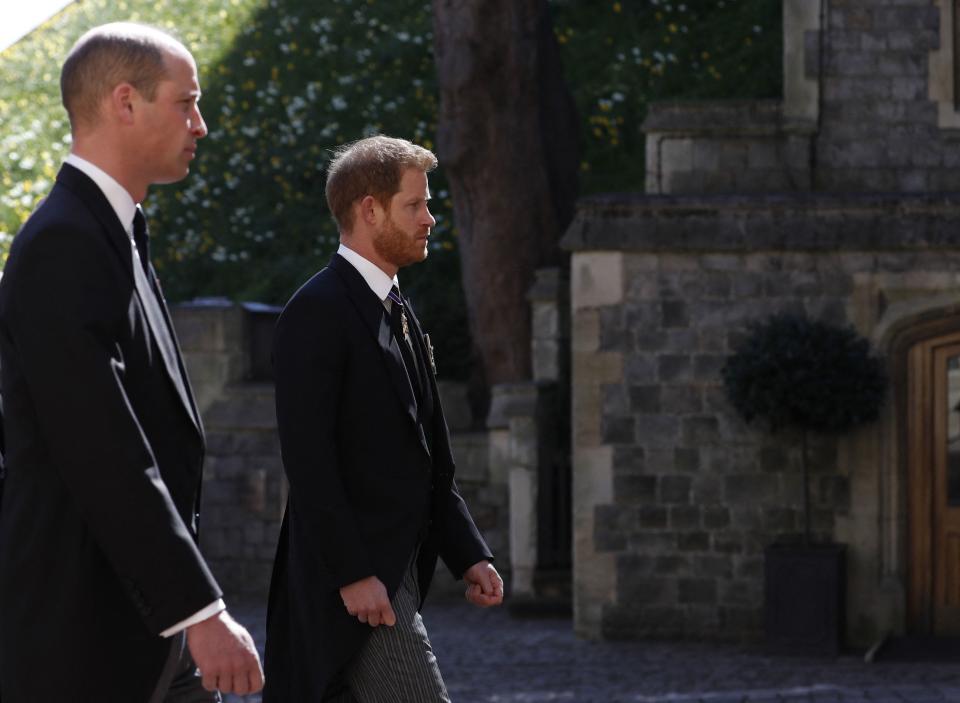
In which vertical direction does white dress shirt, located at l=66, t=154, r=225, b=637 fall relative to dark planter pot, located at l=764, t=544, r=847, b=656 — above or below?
above

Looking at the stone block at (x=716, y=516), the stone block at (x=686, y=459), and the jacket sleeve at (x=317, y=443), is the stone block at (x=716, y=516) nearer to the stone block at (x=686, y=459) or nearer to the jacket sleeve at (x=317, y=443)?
the stone block at (x=686, y=459)

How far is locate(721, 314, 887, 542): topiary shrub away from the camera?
38.1ft

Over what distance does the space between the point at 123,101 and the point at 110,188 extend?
165mm

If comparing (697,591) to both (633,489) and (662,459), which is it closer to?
(633,489)

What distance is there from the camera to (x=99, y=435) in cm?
320

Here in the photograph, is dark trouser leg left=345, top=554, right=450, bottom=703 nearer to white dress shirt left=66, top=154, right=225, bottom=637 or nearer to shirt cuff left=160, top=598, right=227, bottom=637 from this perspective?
white dress shirt left=66, top=154, right=225, bottom=637

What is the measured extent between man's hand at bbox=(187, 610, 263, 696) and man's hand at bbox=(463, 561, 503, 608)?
1551 millimetres

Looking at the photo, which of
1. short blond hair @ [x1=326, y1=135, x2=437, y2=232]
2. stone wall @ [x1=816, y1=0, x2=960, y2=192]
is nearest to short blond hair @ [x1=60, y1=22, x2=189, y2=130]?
short blond hair @ [x1=326, y1=135, x2=437, y2=232]

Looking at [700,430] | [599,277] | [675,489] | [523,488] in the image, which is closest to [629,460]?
[675,489]

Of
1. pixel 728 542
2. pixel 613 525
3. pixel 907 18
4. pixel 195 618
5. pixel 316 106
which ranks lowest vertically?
pixel 728 542

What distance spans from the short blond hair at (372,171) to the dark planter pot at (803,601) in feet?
24.8

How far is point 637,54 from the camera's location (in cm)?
2016

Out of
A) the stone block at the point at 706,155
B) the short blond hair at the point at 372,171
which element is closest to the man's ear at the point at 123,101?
the short blond hair at the point at 372,171

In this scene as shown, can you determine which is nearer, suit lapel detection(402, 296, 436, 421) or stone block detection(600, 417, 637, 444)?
suit lapel detection(402, 296, 436, 421)
